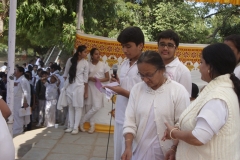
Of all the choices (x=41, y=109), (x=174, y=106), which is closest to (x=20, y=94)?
(x=41, y=109)

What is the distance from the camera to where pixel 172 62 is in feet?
9.37

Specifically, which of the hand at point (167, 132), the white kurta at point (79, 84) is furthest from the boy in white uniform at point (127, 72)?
the white kurta at point (79, 84)

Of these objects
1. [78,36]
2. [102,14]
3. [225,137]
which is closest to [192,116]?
[225,137]

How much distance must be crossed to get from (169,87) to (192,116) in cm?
Result: 43

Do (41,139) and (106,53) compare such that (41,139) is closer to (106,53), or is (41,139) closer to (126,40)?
(106,53)

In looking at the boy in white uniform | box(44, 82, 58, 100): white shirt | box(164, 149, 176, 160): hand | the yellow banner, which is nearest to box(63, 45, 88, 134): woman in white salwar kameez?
the yellow banner

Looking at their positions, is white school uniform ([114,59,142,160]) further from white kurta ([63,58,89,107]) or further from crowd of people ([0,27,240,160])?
white kurta ([63,58,89,107])

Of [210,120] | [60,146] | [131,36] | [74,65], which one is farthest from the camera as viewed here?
[74,65]

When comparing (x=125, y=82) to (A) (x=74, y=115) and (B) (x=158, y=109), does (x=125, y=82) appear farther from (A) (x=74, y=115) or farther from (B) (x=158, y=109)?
(A) (x=74, y=115)

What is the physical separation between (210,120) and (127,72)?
1274mm

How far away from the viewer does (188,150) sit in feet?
6.44

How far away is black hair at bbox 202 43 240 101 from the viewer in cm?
186

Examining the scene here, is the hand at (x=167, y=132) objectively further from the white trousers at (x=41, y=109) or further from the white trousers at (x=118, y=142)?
the white trousers at (x=41, y=109)

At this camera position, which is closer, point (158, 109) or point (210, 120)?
point (210, 120)
